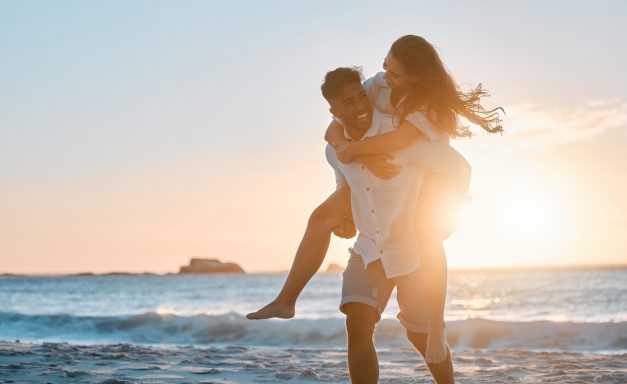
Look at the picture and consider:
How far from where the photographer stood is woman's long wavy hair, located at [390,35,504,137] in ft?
12.6

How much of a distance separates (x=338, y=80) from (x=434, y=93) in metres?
0.49

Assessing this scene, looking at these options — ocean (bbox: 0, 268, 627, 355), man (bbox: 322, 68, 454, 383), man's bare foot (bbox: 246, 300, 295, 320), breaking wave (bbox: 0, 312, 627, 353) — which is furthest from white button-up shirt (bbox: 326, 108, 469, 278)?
breaking wave (bbox: 0, 312, 627, 353)

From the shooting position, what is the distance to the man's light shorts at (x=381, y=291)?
12.9 ft

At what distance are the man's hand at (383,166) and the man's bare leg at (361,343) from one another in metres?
0.68

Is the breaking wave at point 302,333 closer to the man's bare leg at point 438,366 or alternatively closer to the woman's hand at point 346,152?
the man's bare leg at point 438,366

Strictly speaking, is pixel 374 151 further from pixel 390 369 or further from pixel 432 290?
pixel 390 369

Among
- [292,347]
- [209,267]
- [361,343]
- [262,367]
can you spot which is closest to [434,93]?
[361,343]

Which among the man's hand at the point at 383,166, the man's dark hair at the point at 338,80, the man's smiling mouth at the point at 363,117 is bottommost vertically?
the man's hand at the point at 383,166

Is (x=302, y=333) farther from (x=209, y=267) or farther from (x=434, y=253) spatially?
(x=209, y=267)

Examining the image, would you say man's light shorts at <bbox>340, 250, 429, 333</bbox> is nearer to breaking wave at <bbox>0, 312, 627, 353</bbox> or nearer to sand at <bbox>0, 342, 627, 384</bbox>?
sand at <bbox>0, 342, 627, 384</bbox>

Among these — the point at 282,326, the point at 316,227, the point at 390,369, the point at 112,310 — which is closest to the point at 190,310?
the point at 112,310

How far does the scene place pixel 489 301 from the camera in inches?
1289

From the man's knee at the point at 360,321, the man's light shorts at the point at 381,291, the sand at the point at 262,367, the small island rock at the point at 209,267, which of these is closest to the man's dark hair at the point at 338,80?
the man's light shorts at the point at 381,291

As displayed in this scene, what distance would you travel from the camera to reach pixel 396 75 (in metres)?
3.85
